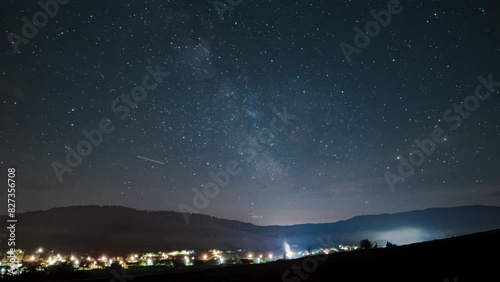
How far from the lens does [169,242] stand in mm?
146500

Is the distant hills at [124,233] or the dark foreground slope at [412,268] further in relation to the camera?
the distant hills at [124,233]

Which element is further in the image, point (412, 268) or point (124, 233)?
point (124, 233)

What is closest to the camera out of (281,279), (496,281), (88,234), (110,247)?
(496,281)

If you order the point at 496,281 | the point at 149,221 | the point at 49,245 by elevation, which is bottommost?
the point at 496,281

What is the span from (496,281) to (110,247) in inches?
4931

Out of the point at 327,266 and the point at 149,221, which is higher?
the point at 149,221

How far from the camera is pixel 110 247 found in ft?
383

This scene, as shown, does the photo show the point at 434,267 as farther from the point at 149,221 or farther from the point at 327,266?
the point at 149,221

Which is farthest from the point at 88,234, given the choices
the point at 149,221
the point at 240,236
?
the point at 240,236

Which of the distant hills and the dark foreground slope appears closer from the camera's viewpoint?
the dark foreground slope

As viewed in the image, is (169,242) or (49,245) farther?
(169,242)

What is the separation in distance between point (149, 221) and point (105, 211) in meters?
23.6

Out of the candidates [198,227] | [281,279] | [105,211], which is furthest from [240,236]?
[281,279]

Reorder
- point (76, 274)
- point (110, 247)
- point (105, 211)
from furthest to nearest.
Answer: point (105, 211), point (110, 247), point (76, 274)
